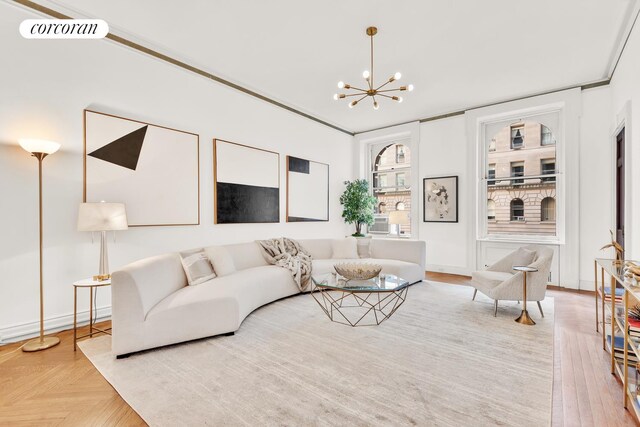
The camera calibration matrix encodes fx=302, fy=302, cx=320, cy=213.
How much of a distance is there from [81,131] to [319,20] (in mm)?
2802

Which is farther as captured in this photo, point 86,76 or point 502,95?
point 502,95

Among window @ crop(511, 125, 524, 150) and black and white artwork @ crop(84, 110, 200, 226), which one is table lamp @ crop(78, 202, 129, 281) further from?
window @ crop(511, 125, 524, 150)

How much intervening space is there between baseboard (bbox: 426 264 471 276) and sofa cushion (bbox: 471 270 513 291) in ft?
6.43

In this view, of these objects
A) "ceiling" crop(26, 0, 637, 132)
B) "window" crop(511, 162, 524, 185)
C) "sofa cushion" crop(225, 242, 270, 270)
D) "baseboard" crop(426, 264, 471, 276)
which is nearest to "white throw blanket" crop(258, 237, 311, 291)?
"sofa cushion" crop(225, 242, 270, 270)

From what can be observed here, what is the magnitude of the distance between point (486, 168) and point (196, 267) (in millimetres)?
5399

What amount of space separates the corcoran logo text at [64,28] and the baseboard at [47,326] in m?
2.73

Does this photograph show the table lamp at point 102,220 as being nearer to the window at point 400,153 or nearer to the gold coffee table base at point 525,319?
the gold coffee table base at point 525,319

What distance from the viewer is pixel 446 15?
10.5ft

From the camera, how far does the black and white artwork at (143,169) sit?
129 inches

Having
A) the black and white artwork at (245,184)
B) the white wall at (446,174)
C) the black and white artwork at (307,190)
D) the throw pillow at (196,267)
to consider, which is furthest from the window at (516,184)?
the throw pillow at (196,267)

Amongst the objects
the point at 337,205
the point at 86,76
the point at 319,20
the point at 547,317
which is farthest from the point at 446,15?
the point at 337,205

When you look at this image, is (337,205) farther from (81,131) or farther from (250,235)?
(81,131)

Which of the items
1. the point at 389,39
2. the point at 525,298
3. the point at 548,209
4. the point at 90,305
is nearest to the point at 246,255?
the point at 90,305

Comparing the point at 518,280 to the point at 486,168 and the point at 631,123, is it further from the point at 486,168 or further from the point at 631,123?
the point at 486,168
